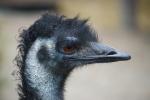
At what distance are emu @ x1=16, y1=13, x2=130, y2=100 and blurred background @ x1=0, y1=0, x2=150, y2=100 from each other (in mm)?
2611

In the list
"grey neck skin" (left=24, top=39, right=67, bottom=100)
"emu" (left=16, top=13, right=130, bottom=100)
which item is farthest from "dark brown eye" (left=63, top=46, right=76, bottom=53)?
"grey neck skin" (left=24, top=39, right=67, bottom=100)

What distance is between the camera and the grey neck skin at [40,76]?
529 centimetres

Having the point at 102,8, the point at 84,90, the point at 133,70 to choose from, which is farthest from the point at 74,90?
the point at 102,8

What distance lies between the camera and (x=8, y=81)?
9617mm

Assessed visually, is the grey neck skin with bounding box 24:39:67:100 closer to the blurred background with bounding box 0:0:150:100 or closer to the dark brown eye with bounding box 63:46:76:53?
the dark brown eye with bounding box 63:46:76:53

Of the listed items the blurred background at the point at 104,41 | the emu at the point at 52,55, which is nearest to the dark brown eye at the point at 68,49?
the emu at the point at 52,55

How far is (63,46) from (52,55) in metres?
0.10

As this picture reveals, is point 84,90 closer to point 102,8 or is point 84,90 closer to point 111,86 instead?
point 111,86

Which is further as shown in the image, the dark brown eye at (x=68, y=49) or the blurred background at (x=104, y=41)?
the blurred background at (x=104, y=41)

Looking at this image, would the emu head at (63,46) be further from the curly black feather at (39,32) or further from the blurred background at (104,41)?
the blurred background at (104,41)

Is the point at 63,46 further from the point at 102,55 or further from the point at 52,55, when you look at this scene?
the point at 102,55

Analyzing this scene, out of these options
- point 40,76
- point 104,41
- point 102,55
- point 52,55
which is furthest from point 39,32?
point 104,41

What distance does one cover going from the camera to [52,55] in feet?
17.5

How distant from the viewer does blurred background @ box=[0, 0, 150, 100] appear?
10836 mm
